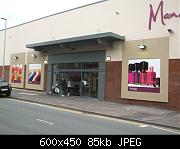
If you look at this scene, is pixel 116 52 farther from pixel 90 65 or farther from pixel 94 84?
pixel 94 84

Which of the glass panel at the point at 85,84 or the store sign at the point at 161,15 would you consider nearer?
the store sign at the point at 161,15

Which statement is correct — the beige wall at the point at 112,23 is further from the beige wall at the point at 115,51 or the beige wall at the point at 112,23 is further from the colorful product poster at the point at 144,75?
the colorful product poster at the point at 144,75

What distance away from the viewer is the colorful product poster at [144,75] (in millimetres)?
19864

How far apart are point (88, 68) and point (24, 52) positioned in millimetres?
11758

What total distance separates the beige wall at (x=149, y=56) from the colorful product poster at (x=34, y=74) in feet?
37.7

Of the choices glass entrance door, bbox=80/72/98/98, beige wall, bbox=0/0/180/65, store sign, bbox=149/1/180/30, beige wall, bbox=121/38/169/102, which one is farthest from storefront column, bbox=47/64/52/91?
store sign, bbox=149/1/180/30

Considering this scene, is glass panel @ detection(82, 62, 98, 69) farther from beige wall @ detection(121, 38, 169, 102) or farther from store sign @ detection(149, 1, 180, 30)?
store sign @ detection(149, 1, 180, 30)

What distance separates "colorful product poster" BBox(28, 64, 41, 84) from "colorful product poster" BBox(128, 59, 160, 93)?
476 inches

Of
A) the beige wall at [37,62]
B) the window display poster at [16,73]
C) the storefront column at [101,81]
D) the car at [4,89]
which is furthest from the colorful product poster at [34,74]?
the storefront column at [101,81]

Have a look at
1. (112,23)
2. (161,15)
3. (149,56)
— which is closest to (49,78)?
(112,23)

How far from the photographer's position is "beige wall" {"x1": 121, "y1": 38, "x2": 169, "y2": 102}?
19.4 m

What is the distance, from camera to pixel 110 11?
23422mm

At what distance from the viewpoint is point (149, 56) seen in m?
20.4

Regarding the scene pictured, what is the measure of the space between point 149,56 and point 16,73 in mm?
19567
